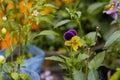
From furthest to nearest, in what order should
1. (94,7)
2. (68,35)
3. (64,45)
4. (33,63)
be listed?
(94,7) < (33,63) < (64,45) < (68,35)

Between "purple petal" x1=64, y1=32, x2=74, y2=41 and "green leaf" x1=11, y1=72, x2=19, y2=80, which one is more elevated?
"purple petal" x1=64, y1=32, x2=74, y2=41

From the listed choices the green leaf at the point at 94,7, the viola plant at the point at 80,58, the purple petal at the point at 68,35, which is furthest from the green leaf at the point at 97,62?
the green leaf at the point at 94,7

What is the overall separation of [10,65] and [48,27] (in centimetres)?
84

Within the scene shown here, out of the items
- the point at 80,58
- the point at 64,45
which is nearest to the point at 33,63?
the point at 64,45

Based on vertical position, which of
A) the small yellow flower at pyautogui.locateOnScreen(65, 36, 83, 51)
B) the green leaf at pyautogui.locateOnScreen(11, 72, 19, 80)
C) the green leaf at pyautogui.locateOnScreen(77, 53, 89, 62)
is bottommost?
the green leaf at pyautogui.locateOnScreen(11, 72, 19, 80)

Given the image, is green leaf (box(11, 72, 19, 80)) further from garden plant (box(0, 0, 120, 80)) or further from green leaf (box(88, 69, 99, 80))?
green leaf (box(88, 69, 99, 80))

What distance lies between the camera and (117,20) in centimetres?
115

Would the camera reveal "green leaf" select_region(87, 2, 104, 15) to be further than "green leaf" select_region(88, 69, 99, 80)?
Yes

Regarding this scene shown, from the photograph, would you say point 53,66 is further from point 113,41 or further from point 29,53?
point 113,41

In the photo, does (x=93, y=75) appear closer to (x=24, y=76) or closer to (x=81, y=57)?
(x=81, y=57)

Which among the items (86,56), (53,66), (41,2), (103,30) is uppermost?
(41,2)

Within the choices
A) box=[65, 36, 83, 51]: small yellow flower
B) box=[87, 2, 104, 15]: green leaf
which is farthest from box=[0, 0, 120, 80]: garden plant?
box=[87, 2, 104, 15]: green leaf

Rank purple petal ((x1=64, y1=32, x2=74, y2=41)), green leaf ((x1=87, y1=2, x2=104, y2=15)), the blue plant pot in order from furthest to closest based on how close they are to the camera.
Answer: green leaf ((x1=87, y1=2, x2=104, y2=15)) < the blue plant pot < purple petal ((x1=64, y1=32, x2=74, y2=41))

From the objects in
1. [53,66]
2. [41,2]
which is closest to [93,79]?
[41,2]
